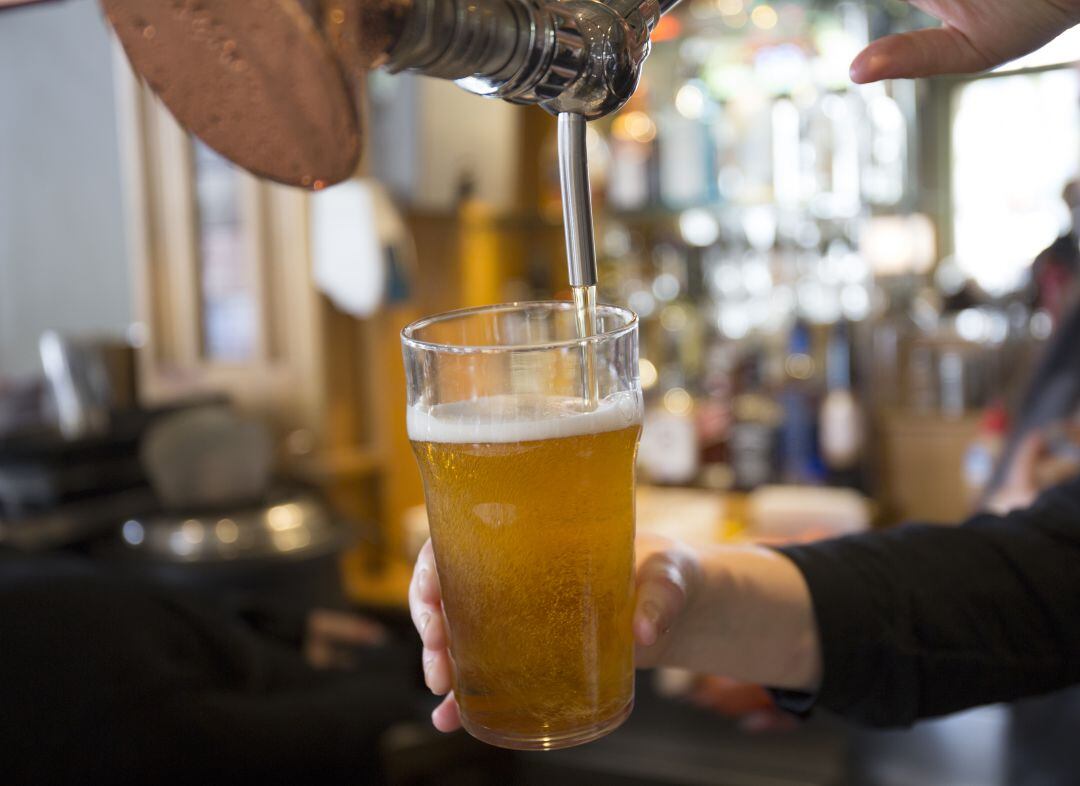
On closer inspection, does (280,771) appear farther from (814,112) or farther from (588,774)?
(814,112)

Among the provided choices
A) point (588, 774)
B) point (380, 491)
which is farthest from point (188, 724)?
point (380, 491)

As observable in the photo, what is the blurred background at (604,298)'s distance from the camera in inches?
94.1

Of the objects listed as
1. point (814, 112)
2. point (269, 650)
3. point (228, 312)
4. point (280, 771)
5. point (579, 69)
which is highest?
point (814, 112)

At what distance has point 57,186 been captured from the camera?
4.72 metres

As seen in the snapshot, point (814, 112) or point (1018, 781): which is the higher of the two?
point (814, 112)

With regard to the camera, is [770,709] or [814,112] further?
[814,112]

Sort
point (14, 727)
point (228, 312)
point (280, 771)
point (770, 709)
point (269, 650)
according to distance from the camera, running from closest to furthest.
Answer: point (14, 727)
point (280, 771)
point (269, 650)
point (770, 709)
point (228, 312)

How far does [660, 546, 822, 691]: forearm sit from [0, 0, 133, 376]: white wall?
4.28 metres

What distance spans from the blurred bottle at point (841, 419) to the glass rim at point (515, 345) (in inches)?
109

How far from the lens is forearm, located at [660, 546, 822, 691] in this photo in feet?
3.02

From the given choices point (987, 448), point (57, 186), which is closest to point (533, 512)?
point (987, 448)

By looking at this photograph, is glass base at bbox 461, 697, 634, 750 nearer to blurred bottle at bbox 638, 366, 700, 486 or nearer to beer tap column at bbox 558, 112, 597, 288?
beer tap column at bbox 558, 112, 597, 288

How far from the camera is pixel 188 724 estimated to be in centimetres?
164

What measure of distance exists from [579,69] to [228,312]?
2.80 m
